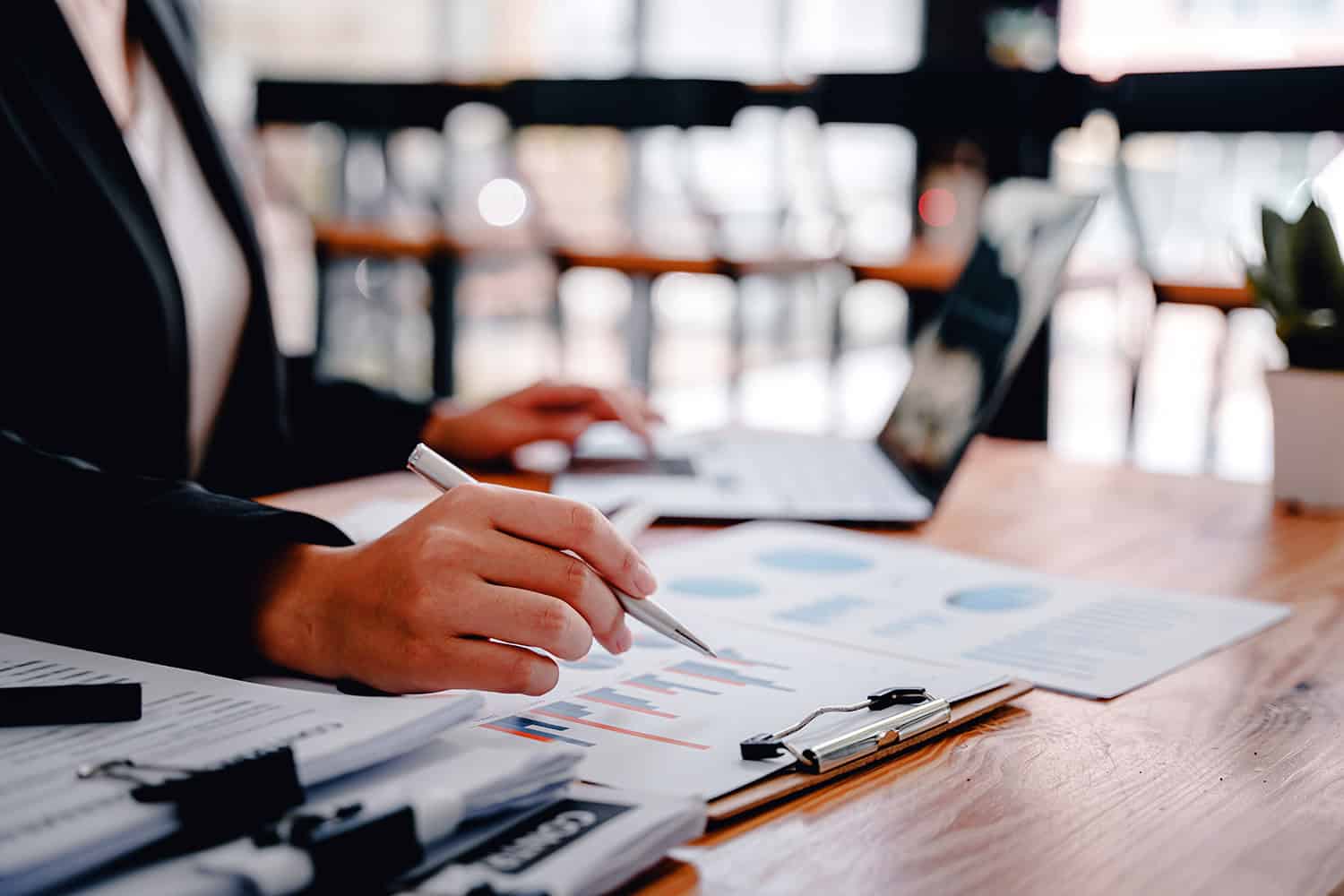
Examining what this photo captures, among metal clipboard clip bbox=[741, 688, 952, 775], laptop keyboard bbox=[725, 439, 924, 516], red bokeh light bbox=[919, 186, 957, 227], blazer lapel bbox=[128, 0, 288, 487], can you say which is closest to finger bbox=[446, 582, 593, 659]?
metal clipboard clip bbox=[741, 688, 952, 775]

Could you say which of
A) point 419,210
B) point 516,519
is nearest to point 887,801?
point 516,519

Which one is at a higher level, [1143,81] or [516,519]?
[1143,81]

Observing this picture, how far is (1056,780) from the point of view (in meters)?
0.62

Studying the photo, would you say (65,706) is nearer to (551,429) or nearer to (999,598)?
(999,598)

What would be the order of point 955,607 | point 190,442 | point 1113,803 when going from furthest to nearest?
point 190,442
point 955,607
point 1113,803

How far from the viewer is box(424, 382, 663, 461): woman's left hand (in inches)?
Result: 52.8

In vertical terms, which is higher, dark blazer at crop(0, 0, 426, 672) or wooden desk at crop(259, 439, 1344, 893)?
dark blazer at crop(0, 0, 426, 672)

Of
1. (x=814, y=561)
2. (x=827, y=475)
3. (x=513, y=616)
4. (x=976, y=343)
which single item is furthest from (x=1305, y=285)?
(x=513, y=616)

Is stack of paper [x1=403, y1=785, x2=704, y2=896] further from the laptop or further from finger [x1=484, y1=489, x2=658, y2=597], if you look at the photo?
the laptop

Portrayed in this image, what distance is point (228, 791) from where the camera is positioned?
0.43 m

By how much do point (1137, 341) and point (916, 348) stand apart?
9.15 feet

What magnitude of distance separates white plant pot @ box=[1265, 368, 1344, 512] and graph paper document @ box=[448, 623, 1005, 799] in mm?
710

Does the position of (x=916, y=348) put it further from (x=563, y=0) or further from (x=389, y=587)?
(x=563, y=0)

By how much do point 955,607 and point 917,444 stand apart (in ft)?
1.35
